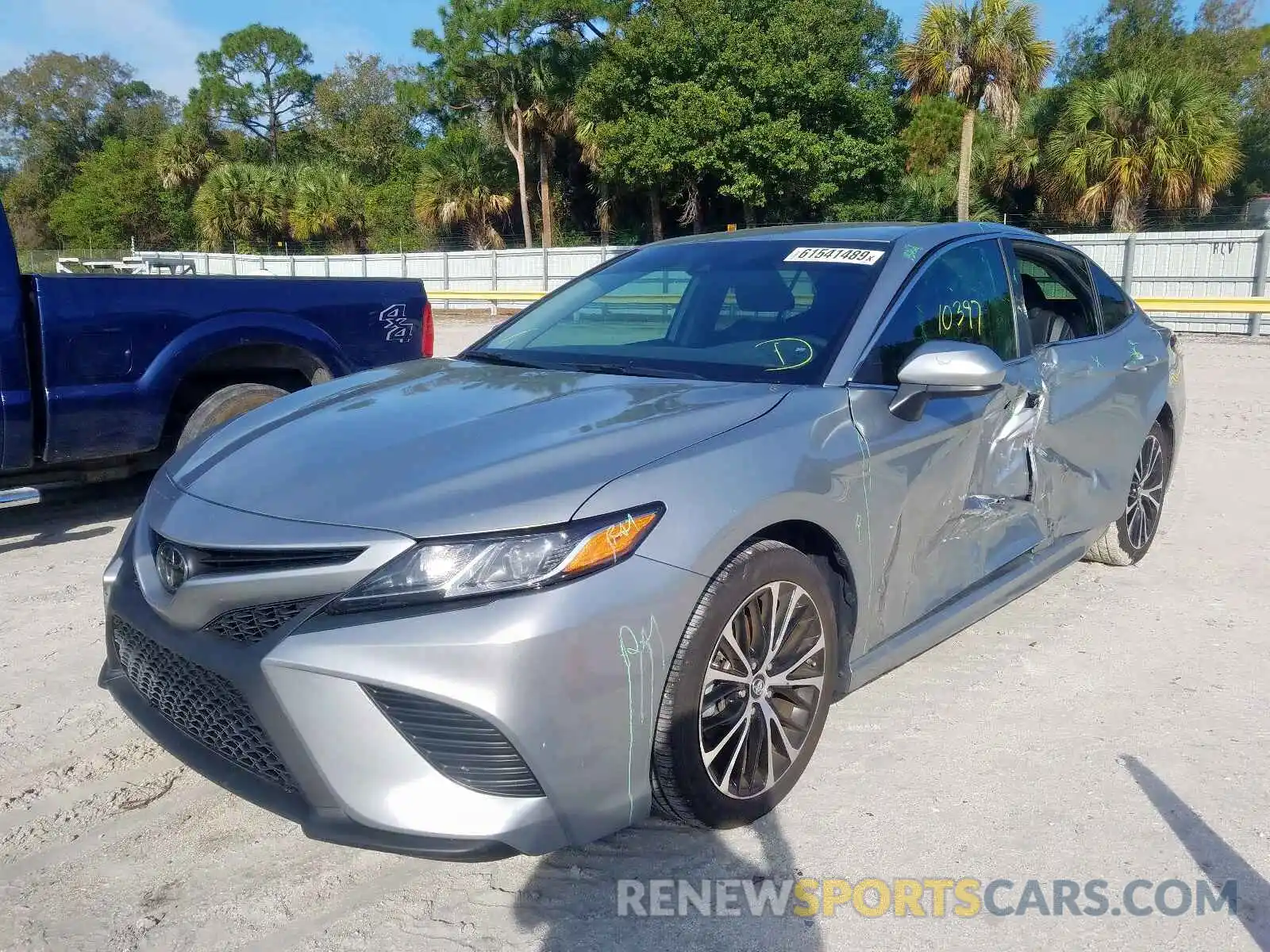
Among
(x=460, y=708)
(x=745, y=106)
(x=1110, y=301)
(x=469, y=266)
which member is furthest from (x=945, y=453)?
(x=745, y=106)

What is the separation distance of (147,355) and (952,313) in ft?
12.4

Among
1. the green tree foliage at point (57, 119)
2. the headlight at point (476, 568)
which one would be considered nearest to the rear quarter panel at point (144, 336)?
the headlight at point (476, 568)

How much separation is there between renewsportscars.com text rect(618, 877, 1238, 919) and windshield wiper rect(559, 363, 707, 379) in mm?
1447

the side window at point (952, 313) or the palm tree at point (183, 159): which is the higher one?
the palm tree at point (183, 159)

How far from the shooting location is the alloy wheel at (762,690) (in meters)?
2.56

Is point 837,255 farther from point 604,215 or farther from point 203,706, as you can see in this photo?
point 604,215

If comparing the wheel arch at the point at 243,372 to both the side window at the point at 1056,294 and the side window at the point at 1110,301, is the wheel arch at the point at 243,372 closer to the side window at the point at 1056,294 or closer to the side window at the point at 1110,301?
the side window at the point at 1056,294

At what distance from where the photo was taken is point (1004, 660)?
12.9 ft

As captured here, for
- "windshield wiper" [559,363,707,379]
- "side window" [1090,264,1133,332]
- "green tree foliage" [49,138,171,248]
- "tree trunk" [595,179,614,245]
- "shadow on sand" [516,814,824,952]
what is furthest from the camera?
"green tree foliage" [49,138,171,248]

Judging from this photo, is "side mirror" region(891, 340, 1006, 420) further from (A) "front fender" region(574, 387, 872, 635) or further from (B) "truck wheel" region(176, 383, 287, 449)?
(B) "truck wheel" region(176, 383, 287, 449)

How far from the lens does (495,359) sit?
12.3ft

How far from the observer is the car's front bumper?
212 cm

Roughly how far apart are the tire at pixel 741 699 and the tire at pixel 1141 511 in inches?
98.6

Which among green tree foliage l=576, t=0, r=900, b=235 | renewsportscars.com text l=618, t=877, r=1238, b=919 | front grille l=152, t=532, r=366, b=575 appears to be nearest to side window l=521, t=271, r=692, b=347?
front grille l=152, t=532, r=366, b=575
